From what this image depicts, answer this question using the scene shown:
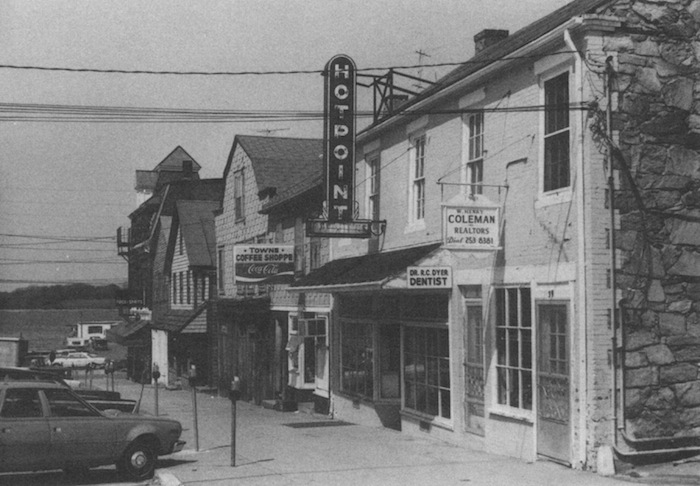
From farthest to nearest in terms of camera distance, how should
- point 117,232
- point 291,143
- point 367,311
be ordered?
point 117,232 → point 291,143 → point 367,311

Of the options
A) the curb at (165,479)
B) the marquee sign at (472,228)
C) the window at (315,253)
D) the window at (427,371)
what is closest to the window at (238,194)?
the window at (315,253)

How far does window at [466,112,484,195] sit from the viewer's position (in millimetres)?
16750

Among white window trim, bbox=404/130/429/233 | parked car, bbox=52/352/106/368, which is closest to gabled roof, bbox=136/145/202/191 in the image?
parked car, bbox=52/352/106/368

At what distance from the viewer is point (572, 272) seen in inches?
526

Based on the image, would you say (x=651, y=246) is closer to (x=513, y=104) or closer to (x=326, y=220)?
(x=513, y=104)

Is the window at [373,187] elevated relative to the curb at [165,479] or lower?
elevated

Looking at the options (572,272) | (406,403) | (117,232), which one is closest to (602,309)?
(572,272)

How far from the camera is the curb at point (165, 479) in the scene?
44.5 ft

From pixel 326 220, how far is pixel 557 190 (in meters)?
7.08

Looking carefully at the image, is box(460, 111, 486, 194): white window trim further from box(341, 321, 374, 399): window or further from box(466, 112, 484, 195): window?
box(341, 321, 374, 399): window

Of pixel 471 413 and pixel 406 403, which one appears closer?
pixel 471 413

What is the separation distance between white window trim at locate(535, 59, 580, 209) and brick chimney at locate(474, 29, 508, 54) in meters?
8.45

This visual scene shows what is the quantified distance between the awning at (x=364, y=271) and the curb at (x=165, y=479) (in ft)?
17.2

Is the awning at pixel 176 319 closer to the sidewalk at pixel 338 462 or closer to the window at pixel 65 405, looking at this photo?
the sidewalk at pixel 338 462
